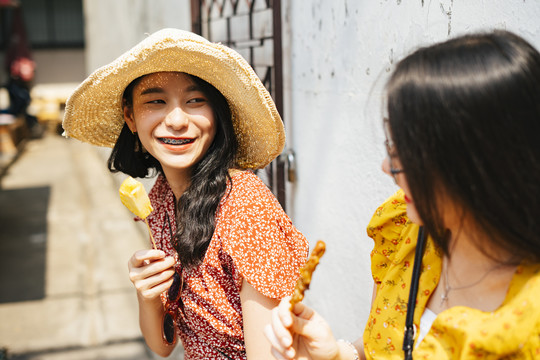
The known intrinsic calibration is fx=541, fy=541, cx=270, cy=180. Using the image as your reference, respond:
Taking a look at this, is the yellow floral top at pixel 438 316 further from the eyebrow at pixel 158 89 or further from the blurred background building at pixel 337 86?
the eyebrow at pixel 158 89

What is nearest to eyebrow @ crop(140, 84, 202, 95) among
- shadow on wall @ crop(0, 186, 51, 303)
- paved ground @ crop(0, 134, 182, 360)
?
paved ground @ crop(0, 134, 182, 360)

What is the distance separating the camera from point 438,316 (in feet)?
3.45

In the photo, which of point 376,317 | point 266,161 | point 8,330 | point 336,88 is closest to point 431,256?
point 376,317

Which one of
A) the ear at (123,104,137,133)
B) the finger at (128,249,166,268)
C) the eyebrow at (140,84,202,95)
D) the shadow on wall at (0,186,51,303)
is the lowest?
the shadow on wall at (0,186,51,303)

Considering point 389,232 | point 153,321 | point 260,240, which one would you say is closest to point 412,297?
point 389,232

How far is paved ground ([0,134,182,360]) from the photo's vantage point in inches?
160

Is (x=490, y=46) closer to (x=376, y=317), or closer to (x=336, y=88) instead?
(x=376, y=317)

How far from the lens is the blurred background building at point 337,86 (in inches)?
67.6

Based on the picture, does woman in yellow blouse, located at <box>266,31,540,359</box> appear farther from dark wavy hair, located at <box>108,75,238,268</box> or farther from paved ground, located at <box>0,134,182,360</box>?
paved ground, located at <box>0,134,182,360</box>

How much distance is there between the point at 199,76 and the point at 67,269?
170 inches

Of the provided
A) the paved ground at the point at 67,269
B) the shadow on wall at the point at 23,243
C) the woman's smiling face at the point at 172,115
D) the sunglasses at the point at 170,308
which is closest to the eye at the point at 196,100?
the woman's smiling face at the point at 172,115

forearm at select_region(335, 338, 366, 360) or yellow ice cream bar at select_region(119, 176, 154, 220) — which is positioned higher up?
yellow ice cream bar at select_region(119, 176, 154, 220)

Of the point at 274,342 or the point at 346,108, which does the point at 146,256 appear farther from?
the point at 346,108

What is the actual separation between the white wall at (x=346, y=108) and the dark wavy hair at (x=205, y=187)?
0.57m
